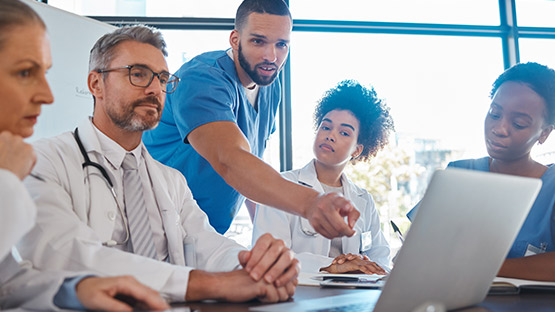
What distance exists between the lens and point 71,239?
0.99 m

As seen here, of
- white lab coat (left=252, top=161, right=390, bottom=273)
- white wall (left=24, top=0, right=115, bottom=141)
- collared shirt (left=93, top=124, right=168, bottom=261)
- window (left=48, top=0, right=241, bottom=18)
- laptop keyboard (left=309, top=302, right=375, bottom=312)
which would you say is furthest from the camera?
window (left=48, top=0, right=241, bottom=18)

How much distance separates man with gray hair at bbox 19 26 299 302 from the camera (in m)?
0.96

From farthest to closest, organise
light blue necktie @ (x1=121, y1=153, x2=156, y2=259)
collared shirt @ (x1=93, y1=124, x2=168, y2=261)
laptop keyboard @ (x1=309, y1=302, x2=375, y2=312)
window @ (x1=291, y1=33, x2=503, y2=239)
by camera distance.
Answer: window @ (x1=291, y1=33, x2=503, y2=239), collared shirt @ (x1=93, y1=124, x2=168, y2=261), light blue necktie @ (x1=121, y1=153, x2=156, y2=259), laptop keyboard @ (x1=309, y1=302, x2=375, y2=312)

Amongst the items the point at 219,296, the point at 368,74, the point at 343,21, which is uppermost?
the point at 343,21

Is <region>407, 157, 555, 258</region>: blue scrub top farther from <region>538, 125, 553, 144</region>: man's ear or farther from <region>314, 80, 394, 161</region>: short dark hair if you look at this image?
<region>314, 80, 394, 161</region>: short dark hair

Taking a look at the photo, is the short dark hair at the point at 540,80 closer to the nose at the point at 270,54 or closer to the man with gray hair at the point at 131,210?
the nose at the point at 270,54

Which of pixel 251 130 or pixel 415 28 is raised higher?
pixel 415 28

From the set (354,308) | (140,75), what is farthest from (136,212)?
(354,308)

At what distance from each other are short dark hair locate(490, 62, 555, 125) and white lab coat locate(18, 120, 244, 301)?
1.41 metres

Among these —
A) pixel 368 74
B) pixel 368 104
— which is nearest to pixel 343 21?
pixel 368 74

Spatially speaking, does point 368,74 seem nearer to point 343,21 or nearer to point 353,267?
point 343,21

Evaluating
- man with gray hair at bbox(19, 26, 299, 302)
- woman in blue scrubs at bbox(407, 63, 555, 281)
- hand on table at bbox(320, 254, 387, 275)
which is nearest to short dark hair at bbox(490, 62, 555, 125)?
woman in blue scrubs at bbox(407, 63, 555, 281)

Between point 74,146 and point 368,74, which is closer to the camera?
point 74,146

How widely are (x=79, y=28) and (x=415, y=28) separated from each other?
249 centimetres
